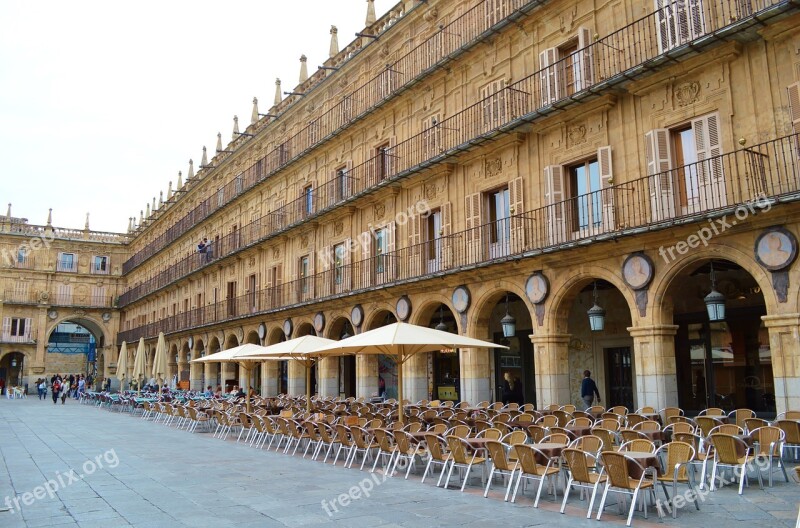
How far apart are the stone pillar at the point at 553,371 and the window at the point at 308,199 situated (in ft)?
44.8

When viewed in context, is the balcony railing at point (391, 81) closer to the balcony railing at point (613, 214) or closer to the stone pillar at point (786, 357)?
the balcony railing at point (613, 214)

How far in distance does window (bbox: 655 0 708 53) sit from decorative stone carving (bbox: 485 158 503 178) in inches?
202

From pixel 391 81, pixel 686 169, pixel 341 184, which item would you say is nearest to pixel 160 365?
pixel 341 184

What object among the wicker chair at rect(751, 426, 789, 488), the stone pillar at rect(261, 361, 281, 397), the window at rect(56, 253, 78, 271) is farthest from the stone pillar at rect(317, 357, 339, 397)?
the window at rect(56, 253, 78, 271)

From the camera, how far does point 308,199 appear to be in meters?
27.0

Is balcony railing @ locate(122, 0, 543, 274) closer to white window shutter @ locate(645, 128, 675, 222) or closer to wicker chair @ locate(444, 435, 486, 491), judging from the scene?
white window shutter @ locate(645, 128, 675, 222)

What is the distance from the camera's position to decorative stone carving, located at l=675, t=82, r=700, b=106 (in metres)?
12.9

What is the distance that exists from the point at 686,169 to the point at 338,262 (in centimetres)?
1385

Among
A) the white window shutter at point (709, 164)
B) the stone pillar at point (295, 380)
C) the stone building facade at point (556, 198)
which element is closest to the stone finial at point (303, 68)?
the stone building facade at point (556, 198)

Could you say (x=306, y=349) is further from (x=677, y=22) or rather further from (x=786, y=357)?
(x=677, y=22)

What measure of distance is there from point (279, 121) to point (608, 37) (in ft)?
59.2

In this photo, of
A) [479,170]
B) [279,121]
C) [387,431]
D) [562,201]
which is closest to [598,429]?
[387,431]

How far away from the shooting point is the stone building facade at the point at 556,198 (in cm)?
1189

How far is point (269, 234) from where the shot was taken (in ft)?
93.4
